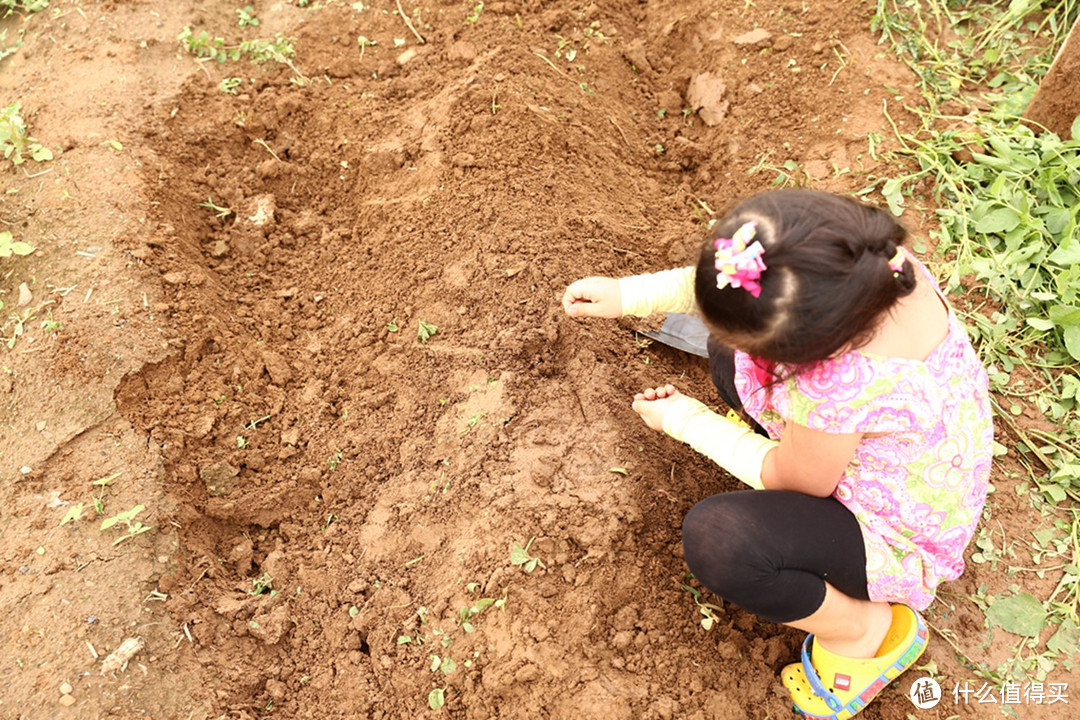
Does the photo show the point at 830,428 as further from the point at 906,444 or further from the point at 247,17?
the point at 247,17

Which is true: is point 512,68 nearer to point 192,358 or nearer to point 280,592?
point 192,358

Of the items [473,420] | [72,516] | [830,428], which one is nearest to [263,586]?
[72,516]

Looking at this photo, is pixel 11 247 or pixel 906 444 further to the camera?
pixel 11 247

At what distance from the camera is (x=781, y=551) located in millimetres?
1718

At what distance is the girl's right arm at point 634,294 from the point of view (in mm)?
1990

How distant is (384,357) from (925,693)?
1.68 meters

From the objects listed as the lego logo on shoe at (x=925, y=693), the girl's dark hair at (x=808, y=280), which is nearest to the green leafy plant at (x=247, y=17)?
the girl's dark hair at (x=808, y=280)

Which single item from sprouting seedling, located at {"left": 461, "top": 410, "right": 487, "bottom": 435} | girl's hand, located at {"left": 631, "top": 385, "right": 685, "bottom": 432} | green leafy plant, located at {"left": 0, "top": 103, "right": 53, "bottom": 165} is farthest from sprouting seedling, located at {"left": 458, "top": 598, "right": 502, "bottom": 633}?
green leafy plant, located at {"left": 0, "top": 103, "right": 53, "bottom": 165}

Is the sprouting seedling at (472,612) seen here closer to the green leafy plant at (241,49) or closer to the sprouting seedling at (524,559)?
the sprouting seedling at (524,559)

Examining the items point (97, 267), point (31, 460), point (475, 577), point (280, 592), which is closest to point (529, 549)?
point (475, 577)

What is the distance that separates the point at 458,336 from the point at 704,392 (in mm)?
752

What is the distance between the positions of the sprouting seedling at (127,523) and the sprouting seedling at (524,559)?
38.6 inches

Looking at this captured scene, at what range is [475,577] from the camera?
197 cm

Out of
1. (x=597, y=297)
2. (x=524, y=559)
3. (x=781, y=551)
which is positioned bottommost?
(x=524, y=559)
